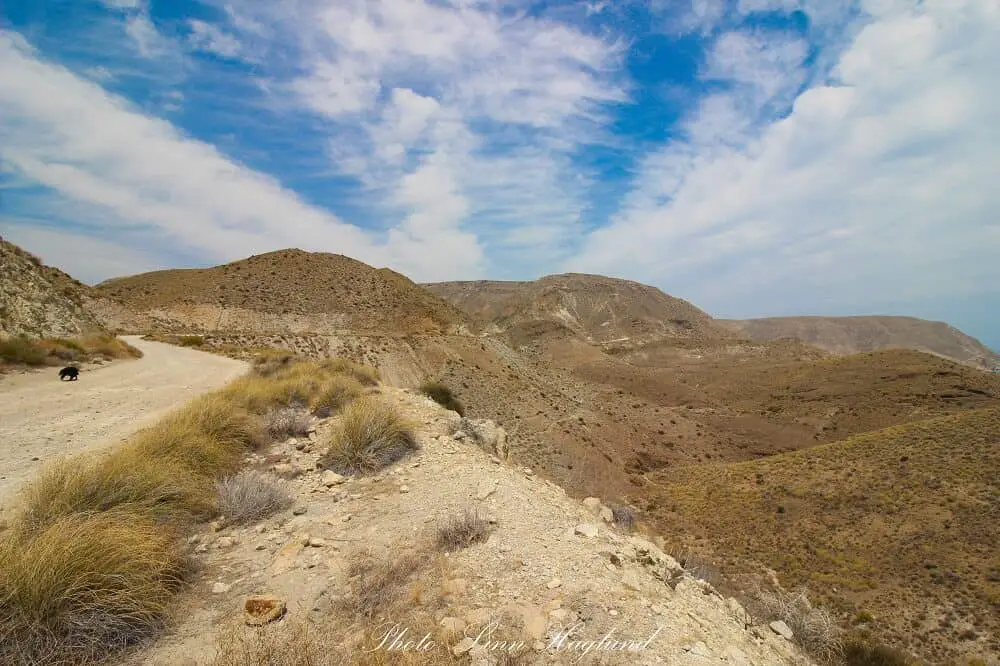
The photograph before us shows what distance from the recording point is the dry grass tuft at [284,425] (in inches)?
354

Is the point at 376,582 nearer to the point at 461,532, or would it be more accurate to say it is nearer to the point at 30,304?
the point at 461,532

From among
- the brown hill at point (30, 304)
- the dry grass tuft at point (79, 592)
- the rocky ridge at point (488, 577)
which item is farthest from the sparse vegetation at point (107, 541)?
the brown hill at point (30, 304)

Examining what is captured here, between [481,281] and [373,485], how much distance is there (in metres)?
165

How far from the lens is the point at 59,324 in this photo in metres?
19.4

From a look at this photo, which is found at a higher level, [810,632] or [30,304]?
[30,304]

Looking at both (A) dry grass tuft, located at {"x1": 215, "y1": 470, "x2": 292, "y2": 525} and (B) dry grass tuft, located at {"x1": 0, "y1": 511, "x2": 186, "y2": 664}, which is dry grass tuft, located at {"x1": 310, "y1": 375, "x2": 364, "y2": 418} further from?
(B) dry grass tuft, located at {"x1": 0, "y1": 511, "x2": 186, "y2": 664}

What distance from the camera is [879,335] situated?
153 metres

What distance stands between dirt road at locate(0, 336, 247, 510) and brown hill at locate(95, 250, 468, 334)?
29.2 meters

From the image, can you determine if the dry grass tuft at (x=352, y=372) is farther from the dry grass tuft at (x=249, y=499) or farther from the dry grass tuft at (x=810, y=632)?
the dry grass tuft at (x=810, y=632)

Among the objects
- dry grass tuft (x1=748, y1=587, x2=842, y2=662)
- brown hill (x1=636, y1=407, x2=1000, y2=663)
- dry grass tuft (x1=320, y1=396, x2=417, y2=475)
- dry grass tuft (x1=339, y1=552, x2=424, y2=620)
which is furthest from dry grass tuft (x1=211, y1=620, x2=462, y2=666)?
brown hill (x1=636, y1=407, x2=1000, y2=663)

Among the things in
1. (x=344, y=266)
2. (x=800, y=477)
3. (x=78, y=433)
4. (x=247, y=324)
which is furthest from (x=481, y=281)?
(x=78, y=433)

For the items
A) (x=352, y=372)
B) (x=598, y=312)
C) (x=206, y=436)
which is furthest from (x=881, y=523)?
(x=598, y=312)

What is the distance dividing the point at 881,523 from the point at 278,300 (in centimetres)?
5211

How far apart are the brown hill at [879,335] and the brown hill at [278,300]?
128649mm
